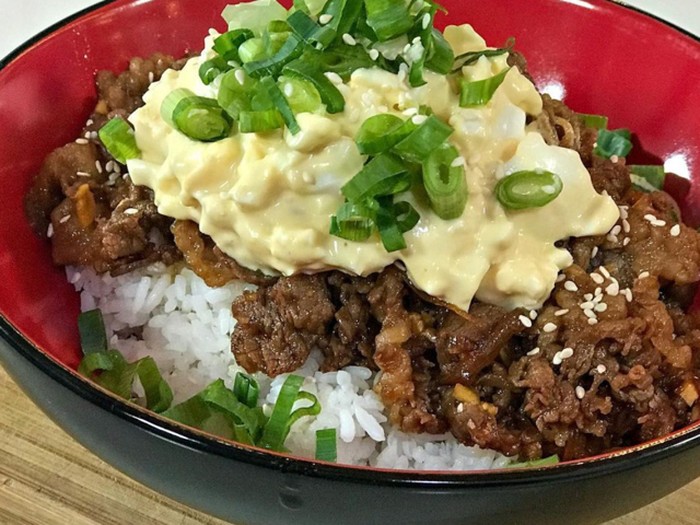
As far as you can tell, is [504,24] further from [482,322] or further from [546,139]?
[482,322]

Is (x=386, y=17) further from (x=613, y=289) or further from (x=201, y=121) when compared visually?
(x=613, y=289)

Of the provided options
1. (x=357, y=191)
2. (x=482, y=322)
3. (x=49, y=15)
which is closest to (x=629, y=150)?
(x=482, y=322)

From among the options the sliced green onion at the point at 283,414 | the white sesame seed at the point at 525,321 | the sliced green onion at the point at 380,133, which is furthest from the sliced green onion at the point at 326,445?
the sliced green onion at the point at 380,133

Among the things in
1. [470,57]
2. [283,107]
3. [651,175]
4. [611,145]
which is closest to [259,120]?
[283,107]

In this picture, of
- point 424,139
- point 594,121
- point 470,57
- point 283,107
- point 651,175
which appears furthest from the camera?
point 594,121

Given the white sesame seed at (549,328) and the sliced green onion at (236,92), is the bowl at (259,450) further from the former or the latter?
the sliced green onion at (236,92)

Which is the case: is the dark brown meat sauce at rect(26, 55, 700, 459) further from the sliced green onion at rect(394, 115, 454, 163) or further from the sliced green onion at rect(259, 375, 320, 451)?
the sliced green onion at rect(394, 115, 454, 163)
